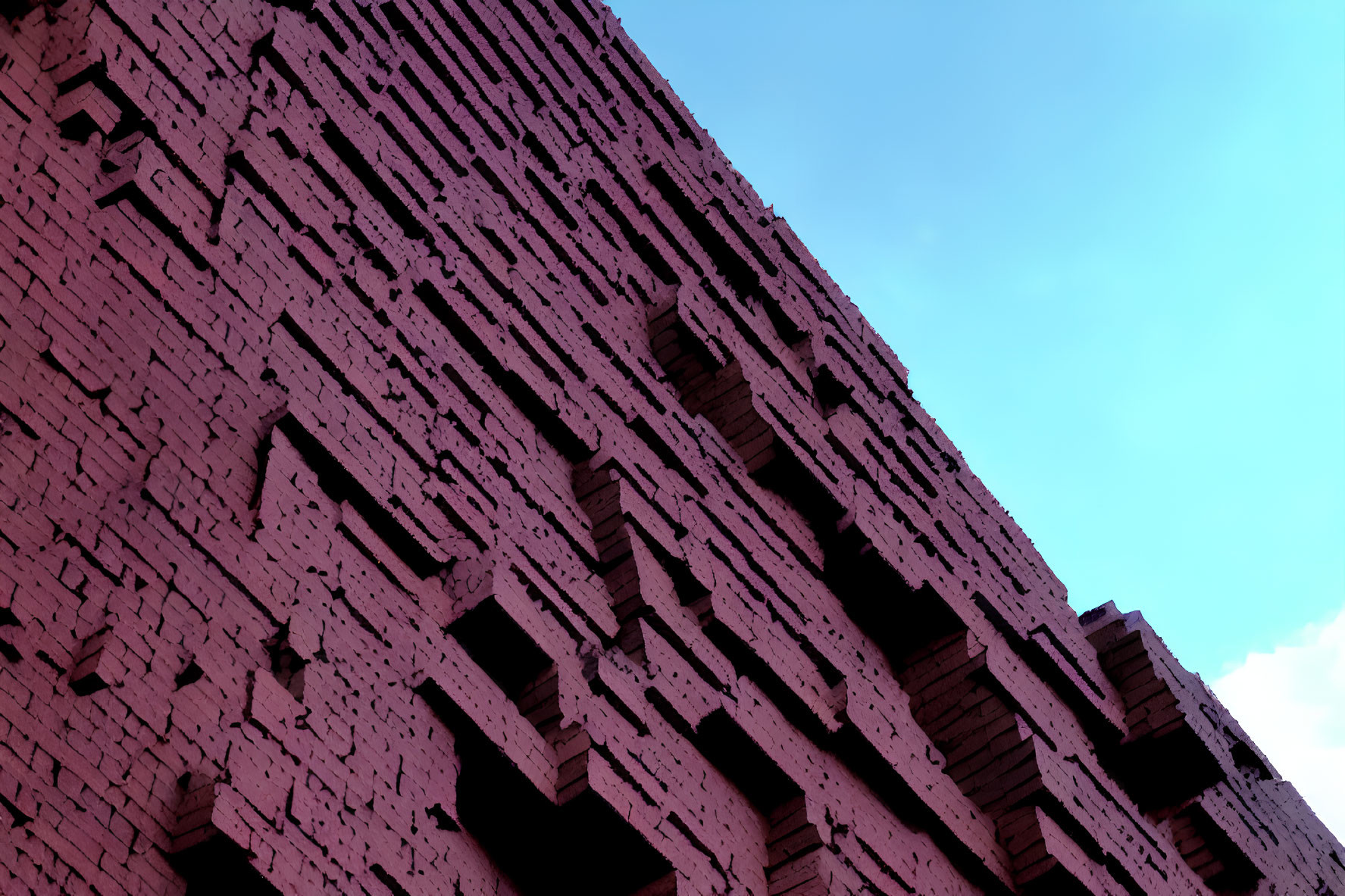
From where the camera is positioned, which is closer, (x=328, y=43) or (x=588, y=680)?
(x=588, y=680)

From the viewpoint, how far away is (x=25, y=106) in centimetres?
318

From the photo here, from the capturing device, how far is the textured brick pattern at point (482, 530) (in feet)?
8.89

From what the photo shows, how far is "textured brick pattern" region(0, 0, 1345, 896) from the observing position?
2.71 meters

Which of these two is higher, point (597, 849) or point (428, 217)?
point (428, 217)

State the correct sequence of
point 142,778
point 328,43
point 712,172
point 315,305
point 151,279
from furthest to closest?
point 712,172, point 328,43, point 315,305, point 151,279, point 142,778

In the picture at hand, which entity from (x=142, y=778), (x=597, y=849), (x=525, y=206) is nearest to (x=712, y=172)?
(x=525, y=206)

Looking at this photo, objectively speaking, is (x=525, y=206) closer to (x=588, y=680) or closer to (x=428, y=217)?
(x=428, y=217)

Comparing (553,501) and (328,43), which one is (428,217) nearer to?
(328,43)

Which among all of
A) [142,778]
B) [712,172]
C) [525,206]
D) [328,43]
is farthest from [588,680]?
[712,172]

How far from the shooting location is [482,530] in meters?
3.61

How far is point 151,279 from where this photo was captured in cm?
317

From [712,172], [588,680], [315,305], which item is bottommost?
[588,680]

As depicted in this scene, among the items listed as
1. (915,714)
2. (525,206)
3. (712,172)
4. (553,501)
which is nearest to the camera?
(553,501)

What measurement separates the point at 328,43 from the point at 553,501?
1380 mm
